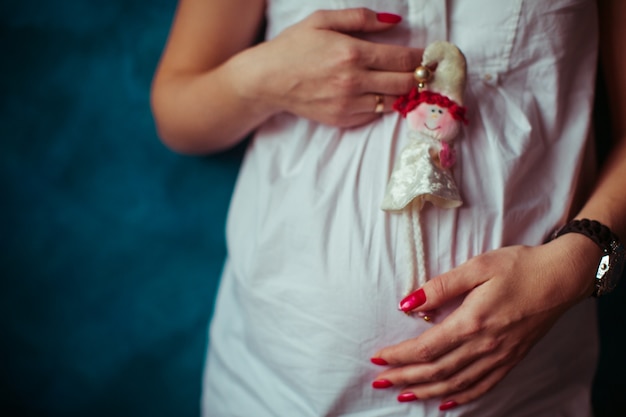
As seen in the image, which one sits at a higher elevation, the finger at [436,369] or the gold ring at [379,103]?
the gold ring at [379,103]

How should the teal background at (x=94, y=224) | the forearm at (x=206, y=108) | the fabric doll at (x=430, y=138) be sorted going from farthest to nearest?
the teal background at (x=94, y=224) → the forearm at (x=206, y=108) → the fabric doll at (x=430, y=138)

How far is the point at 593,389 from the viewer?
98cm

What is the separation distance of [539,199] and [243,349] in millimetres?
463

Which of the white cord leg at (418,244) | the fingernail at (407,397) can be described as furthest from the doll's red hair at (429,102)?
the fingernail at (407,397)

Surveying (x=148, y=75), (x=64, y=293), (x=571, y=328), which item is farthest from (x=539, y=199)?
(x=64, y=293)

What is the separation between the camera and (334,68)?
681 millimetres

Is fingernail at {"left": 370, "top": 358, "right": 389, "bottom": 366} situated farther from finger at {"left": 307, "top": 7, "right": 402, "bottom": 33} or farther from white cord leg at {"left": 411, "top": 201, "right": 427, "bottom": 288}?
finger at {"left": 307, "top": 7, "right": 402, "bottom": 33}

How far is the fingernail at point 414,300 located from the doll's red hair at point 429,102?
21cm

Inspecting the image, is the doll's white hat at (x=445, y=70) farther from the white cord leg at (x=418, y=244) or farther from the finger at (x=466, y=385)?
the finger at (x=466, y=385)

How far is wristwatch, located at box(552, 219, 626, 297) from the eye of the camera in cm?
69

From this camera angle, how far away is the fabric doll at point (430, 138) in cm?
63

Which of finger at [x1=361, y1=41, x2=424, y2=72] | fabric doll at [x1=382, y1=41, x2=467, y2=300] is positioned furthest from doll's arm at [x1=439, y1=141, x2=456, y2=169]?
finger at [x1=361, y1=41, x2=424, y2=72]

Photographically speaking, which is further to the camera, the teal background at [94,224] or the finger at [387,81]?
the teal background at [94,224]

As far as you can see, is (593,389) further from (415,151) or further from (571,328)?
(415,151)
